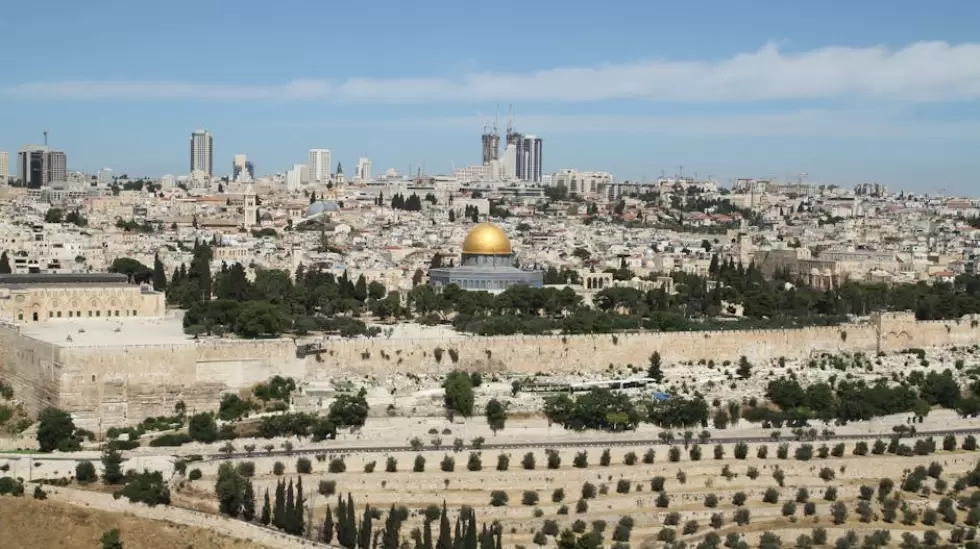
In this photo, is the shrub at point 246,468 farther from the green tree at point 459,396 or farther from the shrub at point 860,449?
the shrub at point 860,449

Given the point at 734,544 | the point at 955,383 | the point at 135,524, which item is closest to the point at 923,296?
the point at 955,383

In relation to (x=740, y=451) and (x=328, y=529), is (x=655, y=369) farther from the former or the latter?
(x=328, y=529)

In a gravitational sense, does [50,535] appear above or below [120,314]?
below

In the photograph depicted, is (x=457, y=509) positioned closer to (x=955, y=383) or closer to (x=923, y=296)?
(x=955, y=383)

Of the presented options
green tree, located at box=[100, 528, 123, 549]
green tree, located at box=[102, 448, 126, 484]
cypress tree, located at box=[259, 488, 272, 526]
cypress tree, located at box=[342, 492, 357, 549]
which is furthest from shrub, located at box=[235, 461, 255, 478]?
cypress tree, located at box=[342, 492, 357, 549]

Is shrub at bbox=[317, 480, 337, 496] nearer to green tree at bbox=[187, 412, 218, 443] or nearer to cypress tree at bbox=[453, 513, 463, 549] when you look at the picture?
cypress tree at bbox=[453, 513, 463, 549]

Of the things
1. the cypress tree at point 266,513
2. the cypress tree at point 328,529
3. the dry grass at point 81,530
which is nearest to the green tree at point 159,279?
the dry grass at point 81,530
